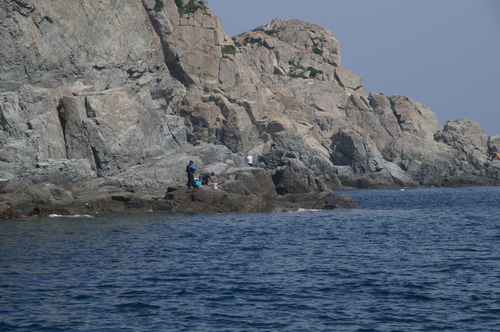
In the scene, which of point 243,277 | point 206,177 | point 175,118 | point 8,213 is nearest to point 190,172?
point 206,177

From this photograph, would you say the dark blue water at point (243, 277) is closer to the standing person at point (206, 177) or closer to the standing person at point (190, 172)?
the standing person at point (190, 172)

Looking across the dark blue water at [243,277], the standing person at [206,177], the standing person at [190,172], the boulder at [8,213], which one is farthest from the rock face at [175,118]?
the dark blue water at [243,277]

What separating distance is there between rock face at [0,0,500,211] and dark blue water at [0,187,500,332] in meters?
12.3

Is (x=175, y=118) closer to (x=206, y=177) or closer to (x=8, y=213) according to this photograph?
(x=206, y=177)

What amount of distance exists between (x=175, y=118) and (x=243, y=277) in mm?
45994

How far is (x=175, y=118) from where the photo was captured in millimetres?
63531

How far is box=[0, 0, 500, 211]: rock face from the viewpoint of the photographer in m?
44.9

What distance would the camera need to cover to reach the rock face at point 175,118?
44.9m

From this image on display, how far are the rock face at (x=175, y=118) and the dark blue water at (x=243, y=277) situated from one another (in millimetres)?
12334

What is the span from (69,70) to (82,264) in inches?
1403

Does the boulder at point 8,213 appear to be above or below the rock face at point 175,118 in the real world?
below

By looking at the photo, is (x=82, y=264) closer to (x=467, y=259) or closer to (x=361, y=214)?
(x=467, y=259)

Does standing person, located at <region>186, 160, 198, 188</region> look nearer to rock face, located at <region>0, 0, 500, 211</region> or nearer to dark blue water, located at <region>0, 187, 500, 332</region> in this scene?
rock face, located at <region>0, 0, 500, 211</region>

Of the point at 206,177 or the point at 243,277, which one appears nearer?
the point at 243,277
